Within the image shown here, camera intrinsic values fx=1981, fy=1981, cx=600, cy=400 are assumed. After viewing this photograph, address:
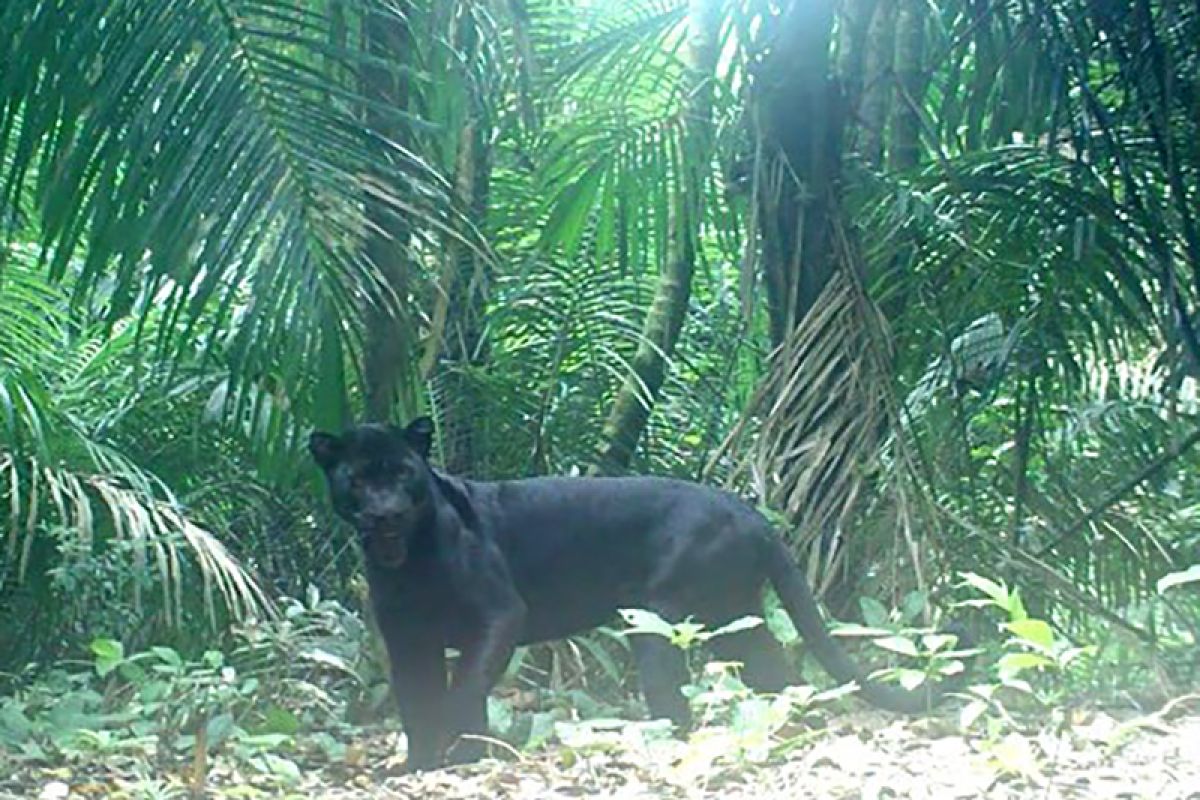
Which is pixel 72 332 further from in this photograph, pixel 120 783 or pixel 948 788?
pixel 948 788

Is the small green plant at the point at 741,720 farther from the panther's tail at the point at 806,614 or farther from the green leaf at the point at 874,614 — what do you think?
the panther's tail at the point at 806,614

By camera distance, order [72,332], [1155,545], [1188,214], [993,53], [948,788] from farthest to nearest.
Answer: [72,332] < [1155,545] < [993,53] < [1188,214] < [948,788]

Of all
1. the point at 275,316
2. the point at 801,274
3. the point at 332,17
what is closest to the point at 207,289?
the point at 275,316

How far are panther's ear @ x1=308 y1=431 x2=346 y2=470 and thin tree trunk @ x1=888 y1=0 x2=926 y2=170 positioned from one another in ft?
7.16

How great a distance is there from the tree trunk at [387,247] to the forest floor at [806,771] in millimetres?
988

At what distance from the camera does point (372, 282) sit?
161 inches

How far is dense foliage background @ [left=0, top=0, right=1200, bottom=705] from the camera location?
4012 mm

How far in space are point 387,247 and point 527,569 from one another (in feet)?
5.25

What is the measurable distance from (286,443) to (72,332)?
72.2 inches

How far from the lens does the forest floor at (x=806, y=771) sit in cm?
318

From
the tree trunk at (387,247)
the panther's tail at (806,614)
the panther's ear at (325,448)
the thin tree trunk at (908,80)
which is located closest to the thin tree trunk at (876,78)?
the thin tree trunk at (908,80)

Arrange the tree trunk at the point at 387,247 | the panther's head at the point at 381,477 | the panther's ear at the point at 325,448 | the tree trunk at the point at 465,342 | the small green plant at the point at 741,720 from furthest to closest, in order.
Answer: the tree trunk at the point at 465,342, the panther's head at the point at 381,477, the panther's ear at the point at 325,448, the tree trunk at the point at 387,247, the small green plant at the point at 741,720

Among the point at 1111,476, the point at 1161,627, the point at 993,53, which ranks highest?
the point at 993,53

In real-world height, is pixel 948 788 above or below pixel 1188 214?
below
